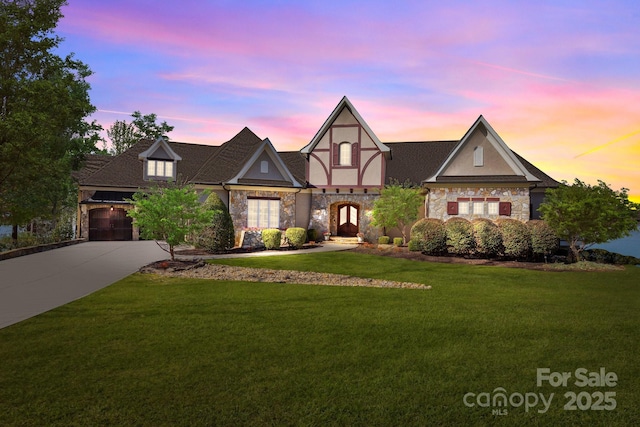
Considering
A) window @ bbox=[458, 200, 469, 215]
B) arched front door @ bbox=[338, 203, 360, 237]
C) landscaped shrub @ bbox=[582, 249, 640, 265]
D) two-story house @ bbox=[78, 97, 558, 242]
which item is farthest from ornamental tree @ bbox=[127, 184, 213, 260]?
landscaped shrub @ bbox=[582, 249, 640, 265]

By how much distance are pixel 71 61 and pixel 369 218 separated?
20227mm

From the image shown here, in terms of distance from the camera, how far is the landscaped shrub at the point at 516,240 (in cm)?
2016

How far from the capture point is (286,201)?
28.6 m

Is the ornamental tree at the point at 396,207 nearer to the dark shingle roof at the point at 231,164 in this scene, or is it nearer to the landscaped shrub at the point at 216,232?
the dark shingle roof at the point at 231,164

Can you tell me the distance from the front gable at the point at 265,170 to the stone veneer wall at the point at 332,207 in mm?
2426

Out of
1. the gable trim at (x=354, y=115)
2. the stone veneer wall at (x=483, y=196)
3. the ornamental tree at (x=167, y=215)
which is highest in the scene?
the gable trim at (x=354, y=115)

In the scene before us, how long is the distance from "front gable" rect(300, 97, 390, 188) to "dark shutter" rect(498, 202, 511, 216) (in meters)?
7.64

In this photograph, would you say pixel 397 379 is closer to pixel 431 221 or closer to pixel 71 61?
pixel 431 221

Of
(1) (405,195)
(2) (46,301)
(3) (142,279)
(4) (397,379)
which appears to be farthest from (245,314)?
(1) (405,195)

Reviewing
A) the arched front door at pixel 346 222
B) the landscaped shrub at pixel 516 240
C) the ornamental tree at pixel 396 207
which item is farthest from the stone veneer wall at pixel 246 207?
the landscaped shrub at pixel 516 240

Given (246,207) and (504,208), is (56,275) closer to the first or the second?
(246,207)

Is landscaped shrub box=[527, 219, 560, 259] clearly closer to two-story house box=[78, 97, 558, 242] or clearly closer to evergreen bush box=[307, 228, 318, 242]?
two-story house box=[78, 97, 558, 242]

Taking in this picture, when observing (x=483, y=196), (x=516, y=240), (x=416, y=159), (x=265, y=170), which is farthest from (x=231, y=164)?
(x=516, y=240)

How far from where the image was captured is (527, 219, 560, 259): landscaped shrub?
19812mm
